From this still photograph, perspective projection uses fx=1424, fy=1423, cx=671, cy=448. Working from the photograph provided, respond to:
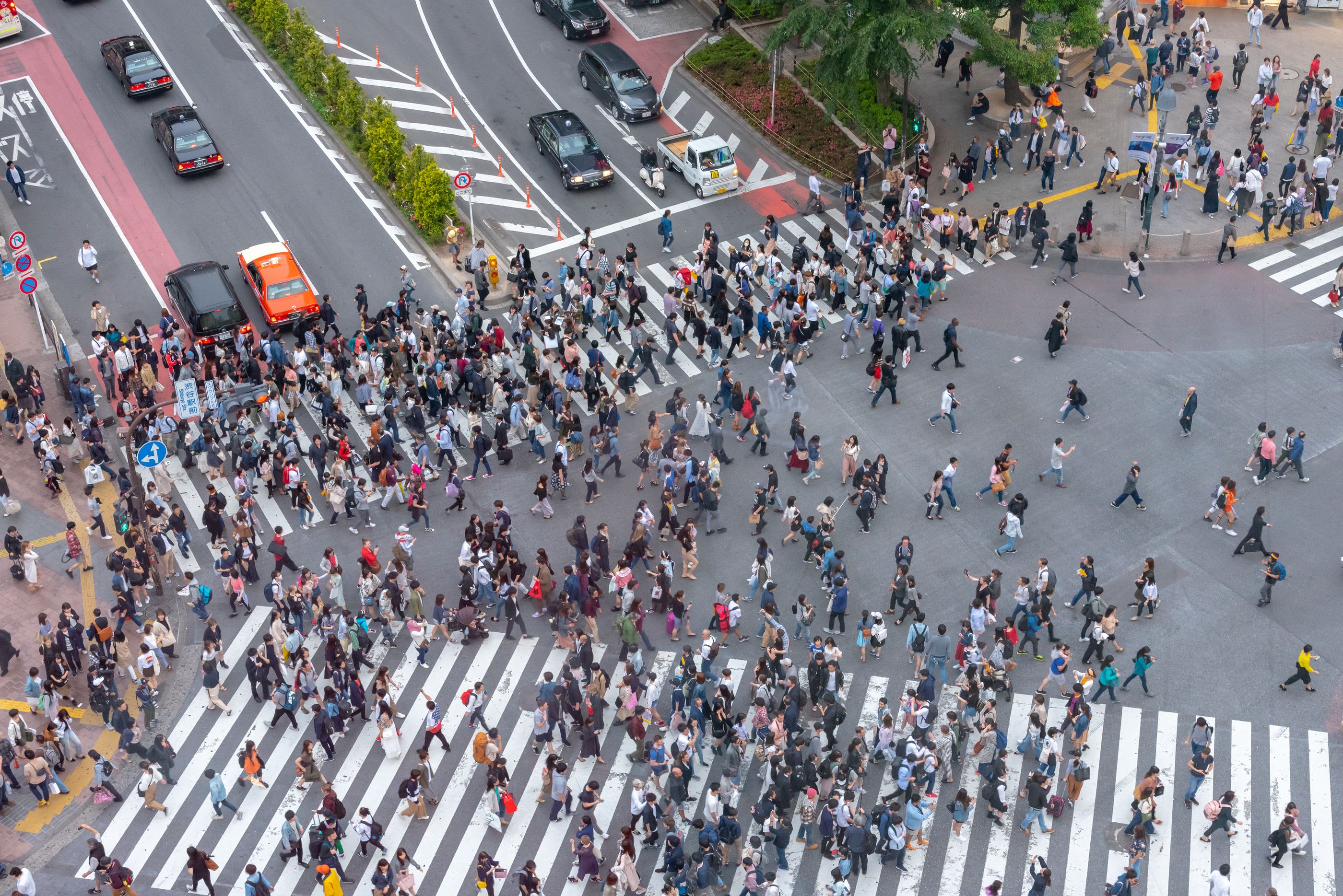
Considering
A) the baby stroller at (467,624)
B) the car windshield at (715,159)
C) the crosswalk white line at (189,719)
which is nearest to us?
the crosswalk white line at (189,719)

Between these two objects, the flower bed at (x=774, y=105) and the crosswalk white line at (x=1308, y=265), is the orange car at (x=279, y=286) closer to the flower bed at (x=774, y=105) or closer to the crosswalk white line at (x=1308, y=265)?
the flower bed at (x=774, y=105)

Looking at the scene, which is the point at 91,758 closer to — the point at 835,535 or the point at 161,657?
the point at 161,657

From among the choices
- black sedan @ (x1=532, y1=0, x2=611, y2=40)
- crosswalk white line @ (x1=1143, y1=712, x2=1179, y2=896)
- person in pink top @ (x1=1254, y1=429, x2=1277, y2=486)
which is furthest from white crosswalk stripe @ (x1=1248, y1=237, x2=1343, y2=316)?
black sedan @ (x1=532, y1=0, x2=611, y2=40)

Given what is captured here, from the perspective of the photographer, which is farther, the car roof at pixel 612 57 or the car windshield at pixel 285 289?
the car roof at pixel 612 57

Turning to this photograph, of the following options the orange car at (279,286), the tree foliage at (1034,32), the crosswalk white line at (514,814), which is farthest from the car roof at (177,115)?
the crosswalk white line at (514,814)

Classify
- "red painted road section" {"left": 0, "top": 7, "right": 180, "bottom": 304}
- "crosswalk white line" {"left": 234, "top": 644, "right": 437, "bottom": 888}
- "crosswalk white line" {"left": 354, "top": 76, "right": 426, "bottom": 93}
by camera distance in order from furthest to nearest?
"crosswalk white line" {"left": 354, "top": 76, "right": 426, "bottom": 93}
"red painted road section" {"left": 0, "top": 7, "right": 180, "bottom": 304}
"crosswalk white line" {"left": 234, "top": 644, "right": 437, "bottom": 888}

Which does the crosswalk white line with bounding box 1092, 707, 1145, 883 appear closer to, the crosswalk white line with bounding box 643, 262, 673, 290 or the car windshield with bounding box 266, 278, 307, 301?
the crosswalk white line with bounding box 643, 262, 673, 290

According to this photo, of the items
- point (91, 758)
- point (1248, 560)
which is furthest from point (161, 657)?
point (1248, 560)
